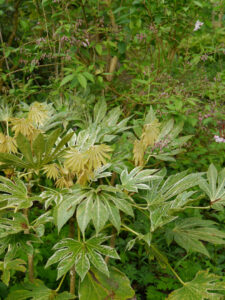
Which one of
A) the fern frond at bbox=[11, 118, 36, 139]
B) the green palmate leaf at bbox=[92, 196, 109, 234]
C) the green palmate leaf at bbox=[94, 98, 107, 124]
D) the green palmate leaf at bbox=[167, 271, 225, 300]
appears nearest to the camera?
the green palmate leaf at bbox=[92, 196, 109, 234]

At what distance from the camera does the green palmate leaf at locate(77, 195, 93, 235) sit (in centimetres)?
112

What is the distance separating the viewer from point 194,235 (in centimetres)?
143

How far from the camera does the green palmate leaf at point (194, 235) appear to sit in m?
1.37

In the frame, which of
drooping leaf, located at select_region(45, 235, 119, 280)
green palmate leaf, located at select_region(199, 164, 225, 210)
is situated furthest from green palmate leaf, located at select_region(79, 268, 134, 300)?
green palmate leaf, located at select_region(199, 164, 225, 210)

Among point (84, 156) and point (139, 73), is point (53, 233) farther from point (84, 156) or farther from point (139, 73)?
point (139, 73)

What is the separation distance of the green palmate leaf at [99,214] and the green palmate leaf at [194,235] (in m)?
0.46

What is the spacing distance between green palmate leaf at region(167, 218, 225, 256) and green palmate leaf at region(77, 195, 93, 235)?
507 mm

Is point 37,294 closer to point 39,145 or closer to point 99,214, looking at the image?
point 99,214

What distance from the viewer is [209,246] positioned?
218 centimetres

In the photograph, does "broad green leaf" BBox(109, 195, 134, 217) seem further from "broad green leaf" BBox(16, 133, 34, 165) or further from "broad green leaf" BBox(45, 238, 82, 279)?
"broad green leaf" BBox(16, 133, 34, 165)

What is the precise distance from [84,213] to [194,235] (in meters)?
0.58

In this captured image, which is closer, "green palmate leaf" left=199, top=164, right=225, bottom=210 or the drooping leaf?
the drooping leaf

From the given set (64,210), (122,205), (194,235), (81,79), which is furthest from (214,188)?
(81,79)

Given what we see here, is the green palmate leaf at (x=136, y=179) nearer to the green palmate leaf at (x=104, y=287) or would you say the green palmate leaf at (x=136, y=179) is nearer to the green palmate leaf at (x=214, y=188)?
the green palmate leaf at (x=214, y=188)
